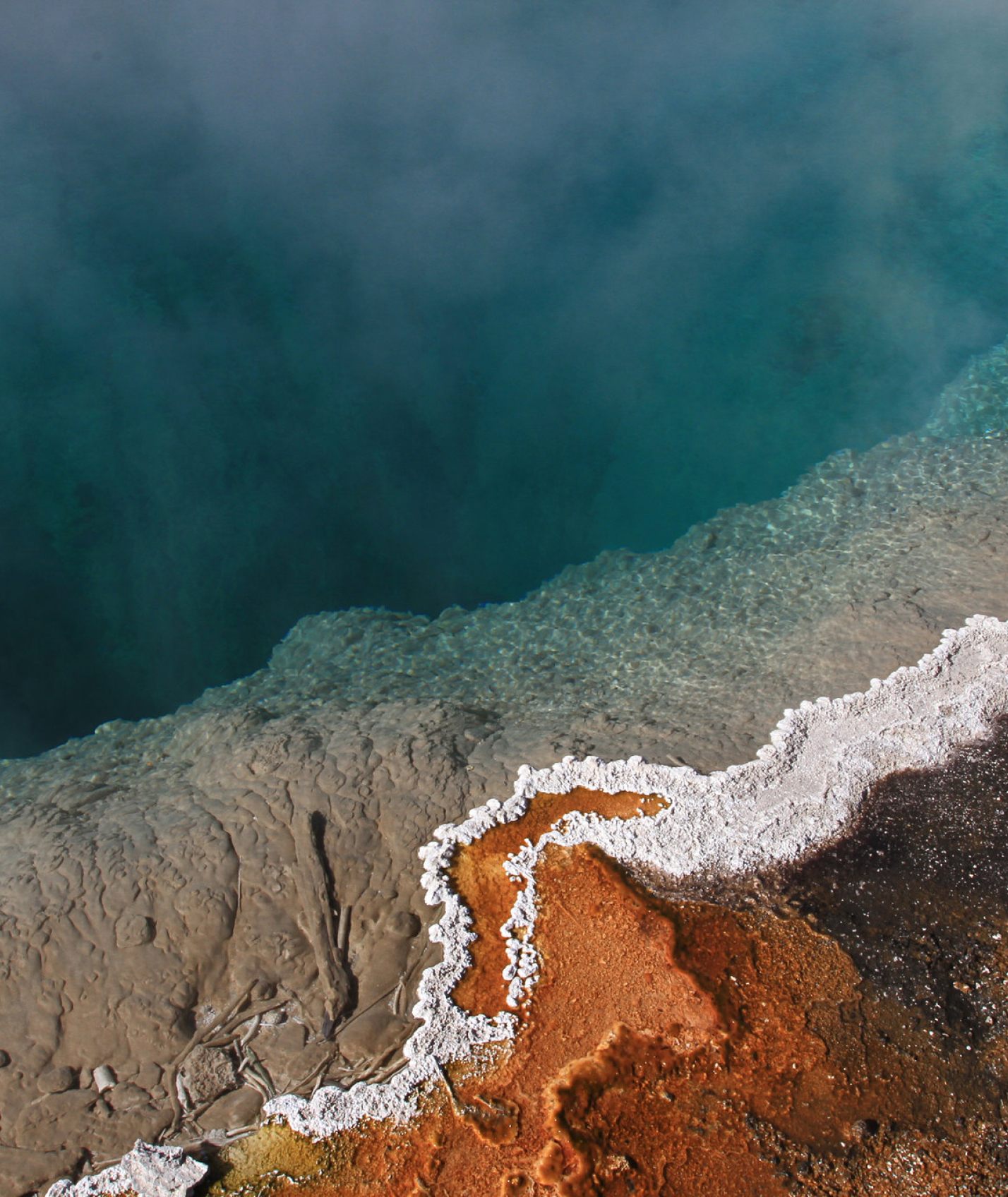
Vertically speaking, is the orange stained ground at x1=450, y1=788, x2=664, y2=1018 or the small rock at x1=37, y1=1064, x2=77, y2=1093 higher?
the orange stained ground at x1=450, y1=788, x2=664, y2=1018

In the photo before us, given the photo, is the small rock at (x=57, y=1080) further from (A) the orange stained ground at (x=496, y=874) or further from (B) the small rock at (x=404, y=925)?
(A) the orange stained ground at (x=496, y=874)

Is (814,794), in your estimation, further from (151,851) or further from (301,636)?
(301,636)

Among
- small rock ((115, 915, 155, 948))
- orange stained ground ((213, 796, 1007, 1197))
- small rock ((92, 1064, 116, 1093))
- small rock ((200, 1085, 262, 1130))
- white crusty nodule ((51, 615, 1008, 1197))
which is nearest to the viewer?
orange stained ground ((213, 796, 1007, 1197))

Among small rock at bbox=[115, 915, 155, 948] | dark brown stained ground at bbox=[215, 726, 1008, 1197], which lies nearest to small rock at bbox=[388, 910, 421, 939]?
dark brown stained ground at bbox=[215, 726, 1008, 1197]

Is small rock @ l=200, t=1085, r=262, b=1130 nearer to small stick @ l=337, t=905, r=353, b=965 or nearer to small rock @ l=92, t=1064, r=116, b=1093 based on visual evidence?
small rock @ l=92, t=1064, r=116, b=1093

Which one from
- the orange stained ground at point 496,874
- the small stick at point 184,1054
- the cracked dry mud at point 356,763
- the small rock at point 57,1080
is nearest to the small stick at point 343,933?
the cracked dry mud at point 356,763

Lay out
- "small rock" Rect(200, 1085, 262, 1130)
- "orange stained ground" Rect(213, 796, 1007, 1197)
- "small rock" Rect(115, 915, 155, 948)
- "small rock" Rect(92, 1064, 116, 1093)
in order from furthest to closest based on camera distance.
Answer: "small rock" Rect(115, 915, 155, 948) < "small rock" Rect(92, 1064, 116, 1093) < "small rock" Rect(200, 1085, 262, 1130) < "orange stained ground" Rect(213, 796, 1007, 1197)
